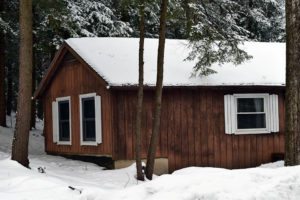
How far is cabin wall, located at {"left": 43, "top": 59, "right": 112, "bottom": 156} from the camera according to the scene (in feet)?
48.6

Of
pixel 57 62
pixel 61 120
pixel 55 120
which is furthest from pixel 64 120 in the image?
pixel 57 62

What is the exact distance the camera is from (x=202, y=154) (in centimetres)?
1552

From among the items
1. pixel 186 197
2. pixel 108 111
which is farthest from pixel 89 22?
pixel 186 197

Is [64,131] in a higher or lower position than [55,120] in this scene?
lower

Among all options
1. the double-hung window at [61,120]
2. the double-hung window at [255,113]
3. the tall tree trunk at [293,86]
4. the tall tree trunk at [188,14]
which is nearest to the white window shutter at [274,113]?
the double-hung window at [255,113]

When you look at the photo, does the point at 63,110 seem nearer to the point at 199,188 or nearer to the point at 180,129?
the point at 180,129

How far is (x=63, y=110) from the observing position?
1769cm

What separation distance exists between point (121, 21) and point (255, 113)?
393 inches

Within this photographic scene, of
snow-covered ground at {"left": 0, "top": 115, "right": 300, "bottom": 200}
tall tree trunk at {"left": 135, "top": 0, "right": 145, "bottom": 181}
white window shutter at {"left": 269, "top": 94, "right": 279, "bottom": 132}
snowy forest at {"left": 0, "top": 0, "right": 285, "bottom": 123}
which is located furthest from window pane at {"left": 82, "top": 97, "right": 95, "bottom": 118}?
snow-covered ground at {"left": 0, "top": 115, "right": 300, "bottom": 200}

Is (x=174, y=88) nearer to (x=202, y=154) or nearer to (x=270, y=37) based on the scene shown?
(x=202, y=154)

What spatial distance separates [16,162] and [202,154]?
20.9ft

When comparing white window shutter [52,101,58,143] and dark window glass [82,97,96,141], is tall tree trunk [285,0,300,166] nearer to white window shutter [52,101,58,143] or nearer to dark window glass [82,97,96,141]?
dark window glass [82,97,96,141]

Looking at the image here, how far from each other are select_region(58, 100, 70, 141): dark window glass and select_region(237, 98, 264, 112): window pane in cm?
585

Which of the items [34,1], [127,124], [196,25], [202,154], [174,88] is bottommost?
[202,154]
